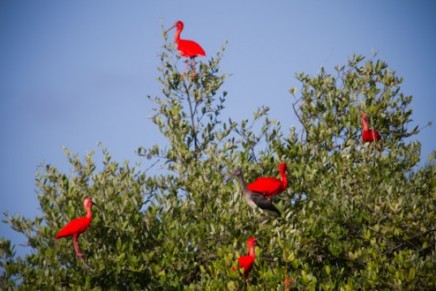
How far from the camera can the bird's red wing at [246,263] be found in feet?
29.0

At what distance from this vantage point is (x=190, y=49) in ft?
46.3

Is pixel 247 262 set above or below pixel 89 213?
below

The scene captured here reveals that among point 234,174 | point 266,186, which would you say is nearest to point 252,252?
point 266,186

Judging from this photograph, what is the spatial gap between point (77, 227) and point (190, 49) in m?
6.00

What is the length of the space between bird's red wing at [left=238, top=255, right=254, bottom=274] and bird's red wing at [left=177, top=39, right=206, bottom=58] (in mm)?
6345

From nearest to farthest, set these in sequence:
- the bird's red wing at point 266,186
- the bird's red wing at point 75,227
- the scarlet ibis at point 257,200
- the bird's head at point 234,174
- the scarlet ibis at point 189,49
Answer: the bird's red wing at point 75,227 < the scarlet ibis at point 257,200 < the bird's red wing at point 266,186 < the bird's head at point 234,174 < the scarlet ibis at point 189,49

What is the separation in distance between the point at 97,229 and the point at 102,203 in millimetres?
421

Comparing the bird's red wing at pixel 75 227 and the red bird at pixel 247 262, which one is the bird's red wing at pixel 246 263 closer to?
the red bird at pixel 247 262

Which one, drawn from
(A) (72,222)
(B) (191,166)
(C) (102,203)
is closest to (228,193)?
(B) (191,166)

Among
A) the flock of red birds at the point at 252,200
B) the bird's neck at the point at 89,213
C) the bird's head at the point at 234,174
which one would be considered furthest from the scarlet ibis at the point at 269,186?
the bird's neck at the point at 89,213

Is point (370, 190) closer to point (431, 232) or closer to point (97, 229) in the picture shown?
point (431, 232)

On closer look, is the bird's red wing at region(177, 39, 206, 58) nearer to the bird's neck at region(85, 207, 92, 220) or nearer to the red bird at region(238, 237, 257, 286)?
the bird's neck at region(85, 207, 92, 220)

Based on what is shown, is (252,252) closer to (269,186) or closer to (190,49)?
(269,186)

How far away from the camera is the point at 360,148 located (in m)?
12.1
